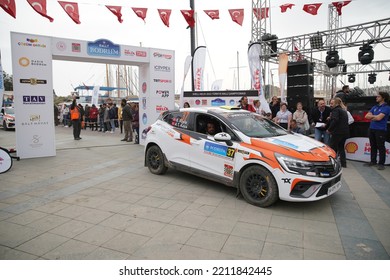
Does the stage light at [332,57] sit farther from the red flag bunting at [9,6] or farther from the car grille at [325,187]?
the red flag bunting at [9,6]

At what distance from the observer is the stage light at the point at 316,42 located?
15266 mm

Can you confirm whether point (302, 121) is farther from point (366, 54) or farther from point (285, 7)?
point (366, 54)

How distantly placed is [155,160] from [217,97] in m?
6.09

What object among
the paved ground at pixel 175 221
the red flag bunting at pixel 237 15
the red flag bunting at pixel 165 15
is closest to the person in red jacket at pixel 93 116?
the red flag bunting at pixel 165 15

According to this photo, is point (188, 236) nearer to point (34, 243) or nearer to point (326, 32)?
point (34, 243)

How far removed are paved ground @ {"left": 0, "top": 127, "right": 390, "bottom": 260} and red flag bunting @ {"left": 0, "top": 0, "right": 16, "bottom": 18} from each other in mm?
4548

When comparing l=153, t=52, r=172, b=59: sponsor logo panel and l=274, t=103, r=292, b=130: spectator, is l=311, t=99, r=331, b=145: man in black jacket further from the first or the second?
l=153, t=52, r=172, b=59: sponsor logo panel

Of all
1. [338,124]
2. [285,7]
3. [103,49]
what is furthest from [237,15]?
[338,124]

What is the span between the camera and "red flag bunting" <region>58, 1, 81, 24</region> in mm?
9141

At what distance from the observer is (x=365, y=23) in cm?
1376

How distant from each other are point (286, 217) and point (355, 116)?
5.70 meters

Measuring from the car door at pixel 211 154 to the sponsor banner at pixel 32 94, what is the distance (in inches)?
229

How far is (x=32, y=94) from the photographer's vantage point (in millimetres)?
8609

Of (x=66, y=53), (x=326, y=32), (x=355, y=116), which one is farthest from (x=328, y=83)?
(x=66, y=53)
